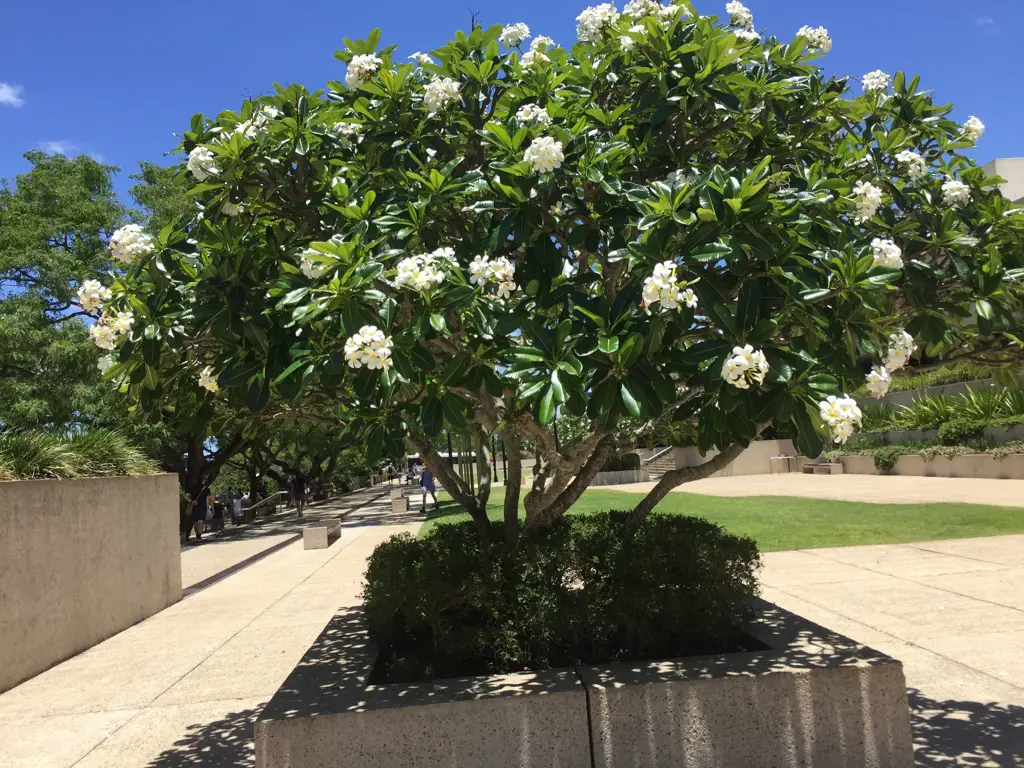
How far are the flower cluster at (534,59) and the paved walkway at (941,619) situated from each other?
4.42 m

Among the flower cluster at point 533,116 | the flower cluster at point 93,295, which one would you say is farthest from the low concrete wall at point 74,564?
the flower cluster at point 533,116

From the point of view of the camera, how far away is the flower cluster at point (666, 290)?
2.98m

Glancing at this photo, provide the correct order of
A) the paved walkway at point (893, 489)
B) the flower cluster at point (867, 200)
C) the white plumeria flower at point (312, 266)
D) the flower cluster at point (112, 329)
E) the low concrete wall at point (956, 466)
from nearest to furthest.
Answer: the white plumeria flower at point (312, 266) < the flower cluster at point (112, 329) < the flower cluster at point (867, 200) < the paved walkway at point (893, 489) < the low concrete wall at point (956, 466)

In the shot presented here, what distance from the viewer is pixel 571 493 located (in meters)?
5.45

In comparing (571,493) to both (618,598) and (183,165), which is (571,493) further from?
(183,165)

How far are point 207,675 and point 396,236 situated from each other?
4.99 m

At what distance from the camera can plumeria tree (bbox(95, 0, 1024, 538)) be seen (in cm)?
313

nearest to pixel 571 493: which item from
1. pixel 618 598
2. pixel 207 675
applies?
pixel 618 598

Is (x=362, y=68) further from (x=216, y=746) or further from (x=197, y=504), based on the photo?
(x=197, y=504)

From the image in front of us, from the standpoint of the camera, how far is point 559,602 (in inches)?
184

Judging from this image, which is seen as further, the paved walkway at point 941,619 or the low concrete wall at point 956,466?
the low concrete wall at point 956,466

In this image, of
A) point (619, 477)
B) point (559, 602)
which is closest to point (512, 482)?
point (559, 602)

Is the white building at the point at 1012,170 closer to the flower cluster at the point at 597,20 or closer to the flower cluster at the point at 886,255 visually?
the flower cluster at the point at 597,20

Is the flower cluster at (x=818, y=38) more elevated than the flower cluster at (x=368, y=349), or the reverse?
the flower cluster at (x=818, y=38)
